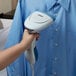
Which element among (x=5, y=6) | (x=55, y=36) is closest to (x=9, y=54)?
(x=55, y=36)

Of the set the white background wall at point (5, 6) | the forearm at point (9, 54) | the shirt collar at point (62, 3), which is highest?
the shirt collar at point (62, 3)

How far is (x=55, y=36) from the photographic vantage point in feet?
3.05

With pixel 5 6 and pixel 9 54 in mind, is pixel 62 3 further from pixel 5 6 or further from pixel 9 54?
pixel 5 6

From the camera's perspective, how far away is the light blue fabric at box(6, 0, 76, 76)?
2.98 ft

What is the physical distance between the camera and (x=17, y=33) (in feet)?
3.25

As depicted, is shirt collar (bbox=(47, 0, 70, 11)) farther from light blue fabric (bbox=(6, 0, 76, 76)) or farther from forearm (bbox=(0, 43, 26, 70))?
forearm (bbox=(0, 43, 26, 70))

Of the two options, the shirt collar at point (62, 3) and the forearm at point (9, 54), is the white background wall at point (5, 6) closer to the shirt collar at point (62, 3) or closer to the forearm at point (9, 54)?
the shirt collar at point (62, 3)

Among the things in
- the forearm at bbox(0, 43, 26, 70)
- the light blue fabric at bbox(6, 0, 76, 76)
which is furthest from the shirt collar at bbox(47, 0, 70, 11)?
the forearm at bbox(0, 43, 26, 70)

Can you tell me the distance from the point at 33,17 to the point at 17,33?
18 centimetres

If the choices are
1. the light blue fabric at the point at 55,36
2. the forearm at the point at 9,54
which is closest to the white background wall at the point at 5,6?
the light blue fabric at the point at 55,36

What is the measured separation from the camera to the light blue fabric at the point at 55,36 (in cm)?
91

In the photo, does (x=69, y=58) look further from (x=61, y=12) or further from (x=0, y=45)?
(x=0, y=45)

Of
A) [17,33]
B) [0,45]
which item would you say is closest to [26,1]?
[17,33]

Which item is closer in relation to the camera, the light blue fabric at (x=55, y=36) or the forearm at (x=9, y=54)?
the forearm at (x=9, y=54)
